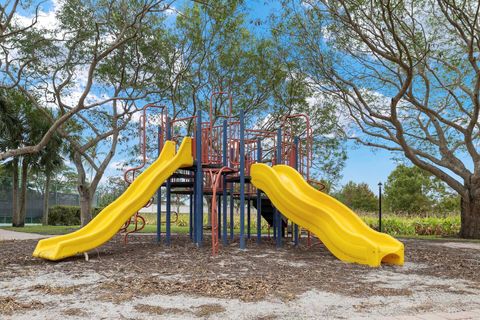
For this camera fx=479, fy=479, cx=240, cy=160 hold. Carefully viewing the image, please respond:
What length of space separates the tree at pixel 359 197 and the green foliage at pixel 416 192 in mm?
5221

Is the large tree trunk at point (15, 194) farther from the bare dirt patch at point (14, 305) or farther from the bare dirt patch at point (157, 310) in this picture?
the bare dirt patch at point (157, 310)

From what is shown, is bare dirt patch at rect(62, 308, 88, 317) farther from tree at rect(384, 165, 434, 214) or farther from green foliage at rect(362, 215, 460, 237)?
tree at rect(384, 165, 434, 214)

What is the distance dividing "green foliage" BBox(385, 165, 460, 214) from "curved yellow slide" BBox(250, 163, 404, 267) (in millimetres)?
29397

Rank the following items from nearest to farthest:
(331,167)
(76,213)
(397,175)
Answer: (331,167) → (76,213) → (397,175)

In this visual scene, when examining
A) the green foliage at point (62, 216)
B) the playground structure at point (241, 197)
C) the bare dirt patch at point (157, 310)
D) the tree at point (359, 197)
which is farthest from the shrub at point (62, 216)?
the bare dirt patch at point (157, 310)

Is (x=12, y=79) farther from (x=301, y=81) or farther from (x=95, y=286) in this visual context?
(x=95, y=286)

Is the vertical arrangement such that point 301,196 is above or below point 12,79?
below

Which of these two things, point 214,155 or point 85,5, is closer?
point 214,155

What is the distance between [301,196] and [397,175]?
31.8 m

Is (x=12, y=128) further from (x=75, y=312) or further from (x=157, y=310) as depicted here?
(x=157, y=310)

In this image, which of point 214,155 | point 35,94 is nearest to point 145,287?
point 214,155

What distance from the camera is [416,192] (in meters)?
38.3

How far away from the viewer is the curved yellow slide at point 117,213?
927 centimetres

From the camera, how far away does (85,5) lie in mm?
16766
